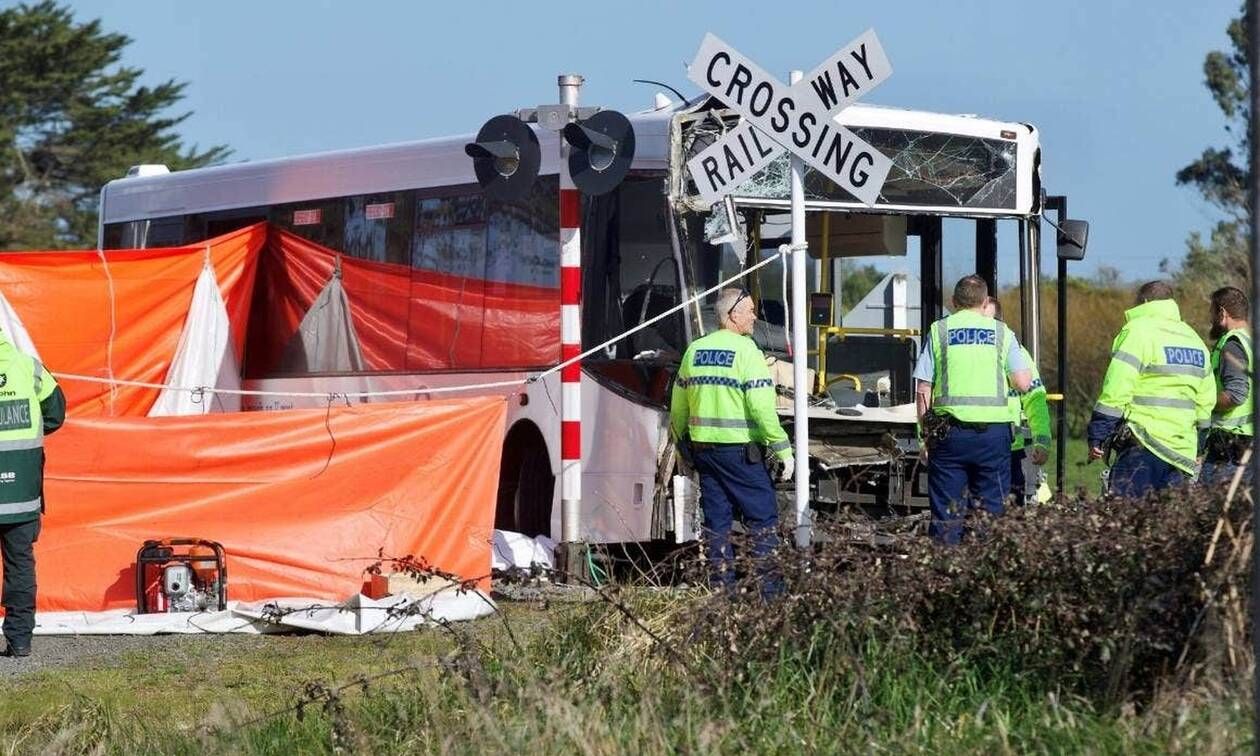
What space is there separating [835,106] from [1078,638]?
3580 millimetres

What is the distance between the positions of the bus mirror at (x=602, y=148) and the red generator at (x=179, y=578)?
3168 millimetres

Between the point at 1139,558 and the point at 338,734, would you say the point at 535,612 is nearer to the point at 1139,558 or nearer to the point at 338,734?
the point at 338,734

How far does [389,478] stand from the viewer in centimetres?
A: 1213

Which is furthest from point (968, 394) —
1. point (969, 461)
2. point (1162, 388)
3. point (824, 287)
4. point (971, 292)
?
point (824, 287)

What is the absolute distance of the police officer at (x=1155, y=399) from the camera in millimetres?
11703

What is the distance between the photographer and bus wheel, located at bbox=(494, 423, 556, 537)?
13.8 meters

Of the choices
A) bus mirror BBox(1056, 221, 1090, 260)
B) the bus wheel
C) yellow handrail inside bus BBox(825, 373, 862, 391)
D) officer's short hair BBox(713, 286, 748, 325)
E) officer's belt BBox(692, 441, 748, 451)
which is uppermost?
bus mirror BBox(1056, 221, 1090, 260)

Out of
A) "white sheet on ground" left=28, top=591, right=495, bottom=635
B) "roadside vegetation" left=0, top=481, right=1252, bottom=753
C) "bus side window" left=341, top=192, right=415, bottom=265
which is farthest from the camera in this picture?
"bus side window" left=341, top=192, right=415, bottom=265

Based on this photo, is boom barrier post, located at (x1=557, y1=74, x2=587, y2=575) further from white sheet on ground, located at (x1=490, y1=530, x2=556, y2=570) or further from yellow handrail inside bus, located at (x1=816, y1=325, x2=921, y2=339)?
yellow handrail inside bus, located at (x1=816, y1=325, x2=921, y2=339)

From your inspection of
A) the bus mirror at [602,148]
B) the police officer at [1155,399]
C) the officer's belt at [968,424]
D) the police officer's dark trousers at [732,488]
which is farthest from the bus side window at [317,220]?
the police officer at [1155,399]

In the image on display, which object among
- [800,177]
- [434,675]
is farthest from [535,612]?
[800,177]

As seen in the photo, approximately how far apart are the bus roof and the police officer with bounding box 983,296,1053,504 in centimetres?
131

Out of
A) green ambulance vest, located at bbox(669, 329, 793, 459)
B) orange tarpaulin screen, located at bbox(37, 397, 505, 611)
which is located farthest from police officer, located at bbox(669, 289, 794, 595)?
orange tarpaulin screen, located at bbox(37, 397, 505, 611)

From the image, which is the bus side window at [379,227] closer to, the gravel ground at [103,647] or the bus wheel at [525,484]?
the bus wheel at [525,484]
